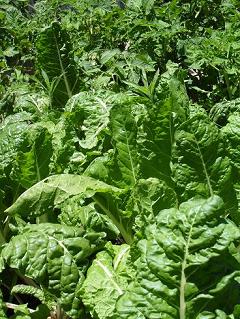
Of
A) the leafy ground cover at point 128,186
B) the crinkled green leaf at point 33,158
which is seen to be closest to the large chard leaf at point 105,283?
the leafy ground cover at point 128,186

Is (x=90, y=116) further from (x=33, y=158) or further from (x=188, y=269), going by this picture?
(x=188, y=269)

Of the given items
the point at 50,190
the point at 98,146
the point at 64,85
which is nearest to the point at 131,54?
the point at 64,85

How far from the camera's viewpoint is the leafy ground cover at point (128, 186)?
71.7 inches

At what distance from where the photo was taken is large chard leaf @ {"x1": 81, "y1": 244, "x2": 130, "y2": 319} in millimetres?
2014

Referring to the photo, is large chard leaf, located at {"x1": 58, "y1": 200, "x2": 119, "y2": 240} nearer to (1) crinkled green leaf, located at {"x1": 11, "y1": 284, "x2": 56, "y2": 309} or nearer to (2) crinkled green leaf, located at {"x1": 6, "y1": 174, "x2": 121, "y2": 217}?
(2) crinkled green leaf, located at {"x1": 6, "y1": 174, "x2": 121, "y2": 217}

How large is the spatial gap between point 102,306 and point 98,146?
3.14 ft

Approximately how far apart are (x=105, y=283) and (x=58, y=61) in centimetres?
175

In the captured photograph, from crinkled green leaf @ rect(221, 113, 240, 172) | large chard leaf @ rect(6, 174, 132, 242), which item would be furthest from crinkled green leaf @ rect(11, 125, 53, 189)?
crinkled green leaf @ rect(221, 113, 240, 172)

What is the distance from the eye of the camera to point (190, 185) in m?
2.25

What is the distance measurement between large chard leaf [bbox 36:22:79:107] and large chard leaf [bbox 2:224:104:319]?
1.38 m

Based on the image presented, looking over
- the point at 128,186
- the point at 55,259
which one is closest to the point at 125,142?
the point at 128,186

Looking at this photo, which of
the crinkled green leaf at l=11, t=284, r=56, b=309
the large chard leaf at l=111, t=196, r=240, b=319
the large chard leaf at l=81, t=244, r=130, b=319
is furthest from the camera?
the crinkled green leaf at l=11, t=284, r=56, b=309

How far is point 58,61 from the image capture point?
138 inches

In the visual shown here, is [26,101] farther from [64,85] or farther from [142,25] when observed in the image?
[142,25]
